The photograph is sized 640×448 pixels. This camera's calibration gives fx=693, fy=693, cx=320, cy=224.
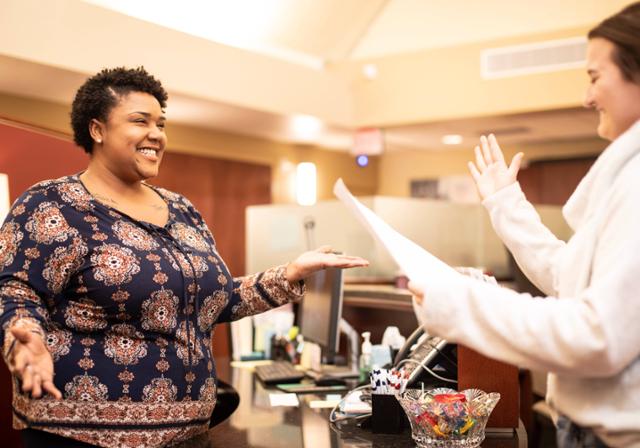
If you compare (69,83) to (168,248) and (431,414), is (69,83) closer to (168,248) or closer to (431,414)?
(168,248)

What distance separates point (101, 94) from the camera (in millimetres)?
1830

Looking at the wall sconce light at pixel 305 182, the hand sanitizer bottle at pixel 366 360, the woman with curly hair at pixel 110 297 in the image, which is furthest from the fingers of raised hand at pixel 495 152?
the wall sconce light at pixel 305 182

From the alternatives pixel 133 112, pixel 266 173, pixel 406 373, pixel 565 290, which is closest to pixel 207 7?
pixel 266 173

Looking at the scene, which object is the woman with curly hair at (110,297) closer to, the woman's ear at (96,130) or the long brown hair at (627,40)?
the woman's ear at (96,130)

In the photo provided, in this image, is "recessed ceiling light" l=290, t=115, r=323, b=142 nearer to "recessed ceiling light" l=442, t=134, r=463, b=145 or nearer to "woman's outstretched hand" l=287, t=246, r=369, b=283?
"recessed ceiling light" l=442, t=134, r=463, b=145

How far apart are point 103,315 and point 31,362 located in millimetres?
285

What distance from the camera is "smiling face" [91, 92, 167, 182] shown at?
5.92ft

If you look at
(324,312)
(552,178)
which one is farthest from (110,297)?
(552,178)

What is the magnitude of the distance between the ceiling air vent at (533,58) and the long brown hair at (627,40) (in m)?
4.74

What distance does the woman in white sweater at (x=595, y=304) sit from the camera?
1.01 metres

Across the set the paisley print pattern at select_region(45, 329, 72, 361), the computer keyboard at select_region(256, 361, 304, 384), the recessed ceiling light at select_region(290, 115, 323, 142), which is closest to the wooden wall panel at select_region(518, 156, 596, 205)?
the recessed ceiling light at select_region(290, 115, 323, 142)

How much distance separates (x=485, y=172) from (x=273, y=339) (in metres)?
1.96

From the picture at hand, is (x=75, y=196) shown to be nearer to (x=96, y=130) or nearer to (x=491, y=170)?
(x=96, y=130)

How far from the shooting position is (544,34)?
18.8 ft
